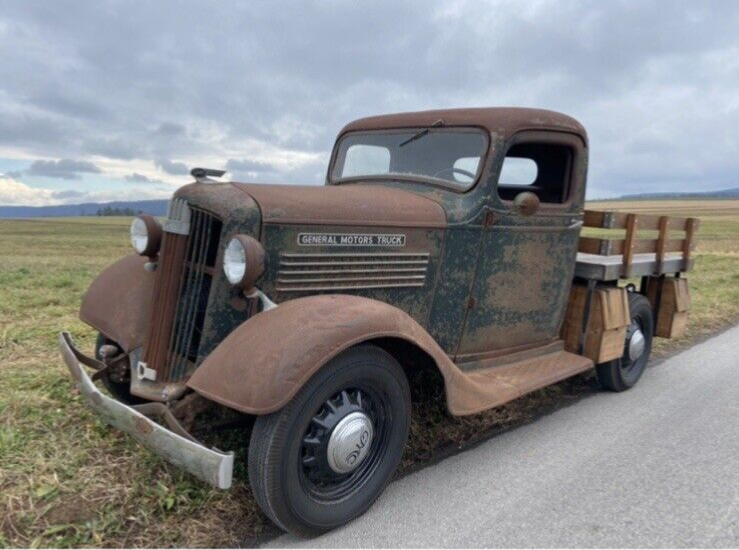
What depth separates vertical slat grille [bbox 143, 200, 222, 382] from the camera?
113 inches

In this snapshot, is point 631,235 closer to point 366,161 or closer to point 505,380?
point 505,380

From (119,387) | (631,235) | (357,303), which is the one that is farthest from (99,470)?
(631,235)

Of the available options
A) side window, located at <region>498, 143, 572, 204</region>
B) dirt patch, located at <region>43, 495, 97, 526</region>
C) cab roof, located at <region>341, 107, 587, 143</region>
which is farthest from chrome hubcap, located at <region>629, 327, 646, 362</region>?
dirt patch, located at <region>43, 495, 97, 526</region>

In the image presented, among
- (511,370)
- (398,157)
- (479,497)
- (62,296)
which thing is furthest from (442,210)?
(62,296)

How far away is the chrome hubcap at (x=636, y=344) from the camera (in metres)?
4.76

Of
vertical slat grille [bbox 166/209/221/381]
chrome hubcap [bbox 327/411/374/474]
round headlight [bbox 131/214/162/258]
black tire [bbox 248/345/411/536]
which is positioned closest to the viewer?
black tire [bbox 248/345/411/536]

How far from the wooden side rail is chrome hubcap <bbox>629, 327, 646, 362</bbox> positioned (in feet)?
1.79

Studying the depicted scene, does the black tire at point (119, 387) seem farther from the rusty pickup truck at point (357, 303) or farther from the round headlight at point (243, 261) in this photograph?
the round headlight at point (243, 261)

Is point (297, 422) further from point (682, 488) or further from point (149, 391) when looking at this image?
point (682, 488)

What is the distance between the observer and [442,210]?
3420 mm

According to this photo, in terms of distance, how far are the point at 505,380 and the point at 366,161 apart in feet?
5.90

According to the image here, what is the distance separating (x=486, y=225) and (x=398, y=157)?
0.86 m

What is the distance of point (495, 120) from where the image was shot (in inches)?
144

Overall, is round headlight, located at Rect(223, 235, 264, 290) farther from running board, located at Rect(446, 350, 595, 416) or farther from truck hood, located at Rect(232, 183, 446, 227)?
running board, located at Rect(446, 350, 595, 416)
